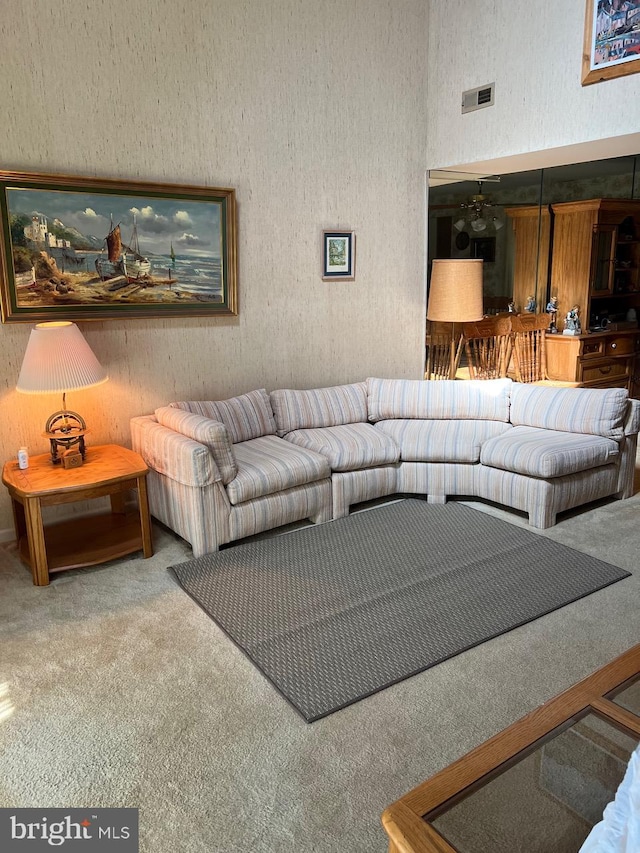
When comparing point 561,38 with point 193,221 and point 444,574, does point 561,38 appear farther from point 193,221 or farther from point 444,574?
point 444,574

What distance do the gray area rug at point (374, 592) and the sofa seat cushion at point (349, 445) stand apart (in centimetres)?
36

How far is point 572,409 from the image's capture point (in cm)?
452

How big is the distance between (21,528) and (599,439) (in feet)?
11.6

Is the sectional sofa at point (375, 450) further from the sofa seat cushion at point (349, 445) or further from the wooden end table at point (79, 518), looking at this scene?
the wooden end table at point (79, 518)

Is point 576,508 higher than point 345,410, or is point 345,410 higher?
point 345,410

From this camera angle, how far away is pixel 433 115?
17.3 ft

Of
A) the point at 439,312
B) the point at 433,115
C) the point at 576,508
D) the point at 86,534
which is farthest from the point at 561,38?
the point at 86,534

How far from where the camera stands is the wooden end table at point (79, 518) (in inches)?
133

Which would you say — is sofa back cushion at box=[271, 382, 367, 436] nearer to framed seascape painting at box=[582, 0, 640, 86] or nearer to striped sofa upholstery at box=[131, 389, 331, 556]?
striped sofa upholstery at box=[131, 389, 331, 556]

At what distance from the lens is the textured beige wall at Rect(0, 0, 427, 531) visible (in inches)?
150

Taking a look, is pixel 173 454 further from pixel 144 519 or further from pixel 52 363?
pixel 52 363

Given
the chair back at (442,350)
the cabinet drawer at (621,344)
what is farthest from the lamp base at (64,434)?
the cabinet drawer at (621,344)

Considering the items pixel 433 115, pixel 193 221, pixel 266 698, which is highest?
pixel 433 115

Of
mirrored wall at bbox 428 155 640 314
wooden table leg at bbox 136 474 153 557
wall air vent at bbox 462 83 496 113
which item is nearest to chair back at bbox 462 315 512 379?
mirrored wall at bbox 428 155 640 314
